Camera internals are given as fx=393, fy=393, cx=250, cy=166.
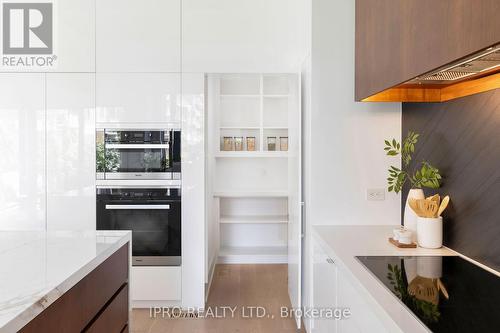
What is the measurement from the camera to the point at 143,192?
3230 mm

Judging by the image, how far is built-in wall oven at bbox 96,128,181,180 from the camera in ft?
10.5

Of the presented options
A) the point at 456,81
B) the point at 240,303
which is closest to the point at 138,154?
the point at 240,303

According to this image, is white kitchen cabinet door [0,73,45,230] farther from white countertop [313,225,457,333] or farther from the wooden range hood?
the wooden range hood

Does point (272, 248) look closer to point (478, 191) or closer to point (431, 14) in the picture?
point (478, 191)

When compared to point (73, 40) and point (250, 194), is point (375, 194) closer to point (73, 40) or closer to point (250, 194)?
point (250, 194)

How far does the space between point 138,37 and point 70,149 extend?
106 cm

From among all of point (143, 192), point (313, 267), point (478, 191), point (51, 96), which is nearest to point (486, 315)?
point (478, 191)

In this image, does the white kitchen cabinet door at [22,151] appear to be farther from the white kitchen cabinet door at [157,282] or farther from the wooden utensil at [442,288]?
the wooden utensil at [442,288]

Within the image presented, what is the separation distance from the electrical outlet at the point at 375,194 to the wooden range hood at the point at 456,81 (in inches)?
23.9

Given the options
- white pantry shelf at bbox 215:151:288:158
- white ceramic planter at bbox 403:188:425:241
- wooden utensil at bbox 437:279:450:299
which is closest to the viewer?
wooden utensil at bbox 437:279:450:299

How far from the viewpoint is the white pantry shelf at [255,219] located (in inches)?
179

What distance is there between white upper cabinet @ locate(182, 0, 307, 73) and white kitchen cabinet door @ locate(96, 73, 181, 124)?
0.76 ft

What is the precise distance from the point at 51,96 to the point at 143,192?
1072 millimetres

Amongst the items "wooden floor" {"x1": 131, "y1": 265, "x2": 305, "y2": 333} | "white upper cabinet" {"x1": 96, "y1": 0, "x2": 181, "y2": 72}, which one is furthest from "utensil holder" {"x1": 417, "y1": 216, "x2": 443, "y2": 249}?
"white upper cabinet" {"x1": 96, "y1": 0, "x2": 181, "y2": 72}
